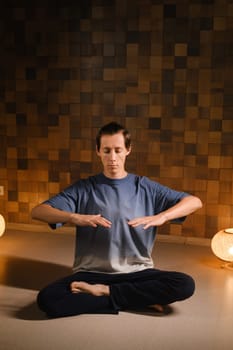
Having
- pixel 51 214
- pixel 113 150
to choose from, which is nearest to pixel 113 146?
pixel 113 150

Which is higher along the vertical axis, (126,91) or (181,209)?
(126,91)

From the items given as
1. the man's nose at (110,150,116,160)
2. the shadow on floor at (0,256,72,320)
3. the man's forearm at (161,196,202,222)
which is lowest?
the shadow on floor at (0,256,72,320)

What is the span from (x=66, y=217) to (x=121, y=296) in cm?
46

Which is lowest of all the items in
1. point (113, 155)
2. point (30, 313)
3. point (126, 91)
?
point (30, 313)

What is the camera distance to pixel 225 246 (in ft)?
9.48

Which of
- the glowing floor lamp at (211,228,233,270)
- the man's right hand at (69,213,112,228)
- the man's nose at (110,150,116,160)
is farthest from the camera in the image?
the glowing floor lamp at (211,228,233,270)

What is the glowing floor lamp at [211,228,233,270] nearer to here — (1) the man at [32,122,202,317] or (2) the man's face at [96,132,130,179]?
(1) the man at [32,122,202,317]

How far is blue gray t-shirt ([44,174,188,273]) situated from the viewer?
232 centimetres

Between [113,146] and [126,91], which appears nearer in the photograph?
[113,146]

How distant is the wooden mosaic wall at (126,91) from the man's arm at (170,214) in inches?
45.4

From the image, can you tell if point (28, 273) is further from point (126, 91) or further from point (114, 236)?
point (126, 91)

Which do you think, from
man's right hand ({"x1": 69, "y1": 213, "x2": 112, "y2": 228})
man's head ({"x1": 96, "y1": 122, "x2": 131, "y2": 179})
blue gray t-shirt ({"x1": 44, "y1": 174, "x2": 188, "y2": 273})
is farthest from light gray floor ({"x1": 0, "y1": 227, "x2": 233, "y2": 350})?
man's head ({"x1": 96, "y1": 122, "x2": 131, "y2": 179})

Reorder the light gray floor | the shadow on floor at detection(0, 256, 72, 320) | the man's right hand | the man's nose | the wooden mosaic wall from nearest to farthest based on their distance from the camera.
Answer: the light gray floor → the man's right hand → the man's nose → the shadow on floor at detection(0, 256, 72, 320) → the wooden mosaic wall

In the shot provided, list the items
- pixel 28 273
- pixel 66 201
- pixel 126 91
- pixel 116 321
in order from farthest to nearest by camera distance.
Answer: pixel 126 91, pixel 28 273, pixel 66 201, pixel 116 321
